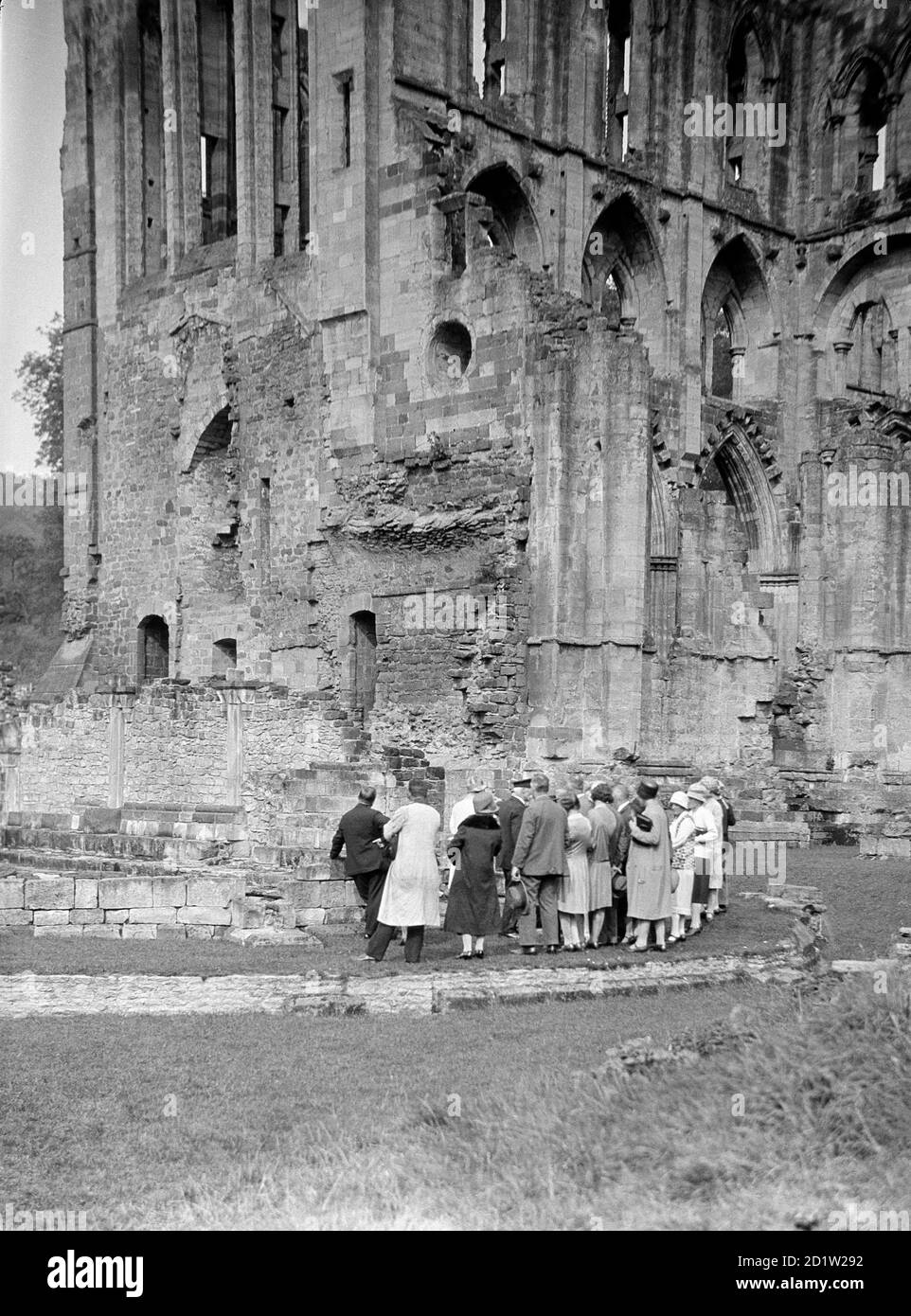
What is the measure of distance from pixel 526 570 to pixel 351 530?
4.22 m

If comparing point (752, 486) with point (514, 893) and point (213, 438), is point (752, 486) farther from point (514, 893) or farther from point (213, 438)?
point (514, 893)

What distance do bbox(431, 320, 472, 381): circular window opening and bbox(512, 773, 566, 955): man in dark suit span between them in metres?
15.1

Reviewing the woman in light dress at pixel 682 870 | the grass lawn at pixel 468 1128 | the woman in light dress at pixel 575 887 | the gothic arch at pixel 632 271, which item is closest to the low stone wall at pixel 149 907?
the woman in light dress at pixel 575 887

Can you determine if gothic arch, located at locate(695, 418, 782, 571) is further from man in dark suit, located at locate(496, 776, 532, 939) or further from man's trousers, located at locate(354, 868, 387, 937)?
man's trousers, located at locate(354, 868, 387, 937)

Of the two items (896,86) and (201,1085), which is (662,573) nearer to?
(896,86)

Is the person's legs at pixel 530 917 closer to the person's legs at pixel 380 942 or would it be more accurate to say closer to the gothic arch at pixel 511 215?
the person's legs at pixel 380 942

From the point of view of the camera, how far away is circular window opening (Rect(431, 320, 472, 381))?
28.5 meters

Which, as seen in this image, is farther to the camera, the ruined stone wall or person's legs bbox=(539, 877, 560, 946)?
the ruined stone wall

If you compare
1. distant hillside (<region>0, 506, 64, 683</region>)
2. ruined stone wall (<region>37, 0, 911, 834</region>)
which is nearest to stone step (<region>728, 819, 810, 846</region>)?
ruined stone wall (<region>37, 0, 911, 834</region>)

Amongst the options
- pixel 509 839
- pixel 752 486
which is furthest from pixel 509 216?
pixel 509 839

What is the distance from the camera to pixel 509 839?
16.0 m

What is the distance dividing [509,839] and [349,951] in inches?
89.8
